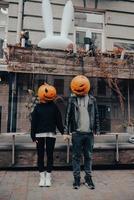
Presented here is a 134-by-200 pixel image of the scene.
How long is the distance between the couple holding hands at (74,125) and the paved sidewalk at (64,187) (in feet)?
0.68

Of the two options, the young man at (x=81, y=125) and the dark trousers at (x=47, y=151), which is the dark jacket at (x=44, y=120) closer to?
the dark trousers at (x=47, y=151)

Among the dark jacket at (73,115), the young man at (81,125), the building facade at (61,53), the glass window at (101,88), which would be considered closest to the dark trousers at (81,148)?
the young man at (81,125)

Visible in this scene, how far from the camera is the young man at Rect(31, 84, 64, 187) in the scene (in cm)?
555

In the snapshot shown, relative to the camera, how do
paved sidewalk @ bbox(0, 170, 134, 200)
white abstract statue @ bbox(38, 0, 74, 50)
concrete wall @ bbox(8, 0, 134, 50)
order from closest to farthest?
1. paved sidewalk @ bbox(0, 170, 134, 200)
2. white abstract statue @ bbox(38, 0, 74, 50)
3. concrete wall @ bbox(8, 0, 134, 50)

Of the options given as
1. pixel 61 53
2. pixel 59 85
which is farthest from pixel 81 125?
pixel 59 85

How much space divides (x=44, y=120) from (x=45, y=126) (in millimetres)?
107

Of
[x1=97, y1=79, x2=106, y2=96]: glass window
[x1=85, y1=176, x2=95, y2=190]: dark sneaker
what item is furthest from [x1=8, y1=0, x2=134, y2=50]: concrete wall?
[x1=85, y1=176, x2=95, y2=190]: dark sneaker

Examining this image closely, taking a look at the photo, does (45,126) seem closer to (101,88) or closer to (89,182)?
(89,182)

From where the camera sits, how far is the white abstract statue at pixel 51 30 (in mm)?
9453

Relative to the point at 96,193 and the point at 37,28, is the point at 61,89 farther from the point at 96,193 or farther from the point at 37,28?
the point at 96,193

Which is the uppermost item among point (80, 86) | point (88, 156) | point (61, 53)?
point (61, 53)

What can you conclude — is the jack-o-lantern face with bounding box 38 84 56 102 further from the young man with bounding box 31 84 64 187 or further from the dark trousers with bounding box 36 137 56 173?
the dark trousers with bounding box 36 137 56 173

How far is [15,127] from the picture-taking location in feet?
32.4

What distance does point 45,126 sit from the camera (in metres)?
5.57
